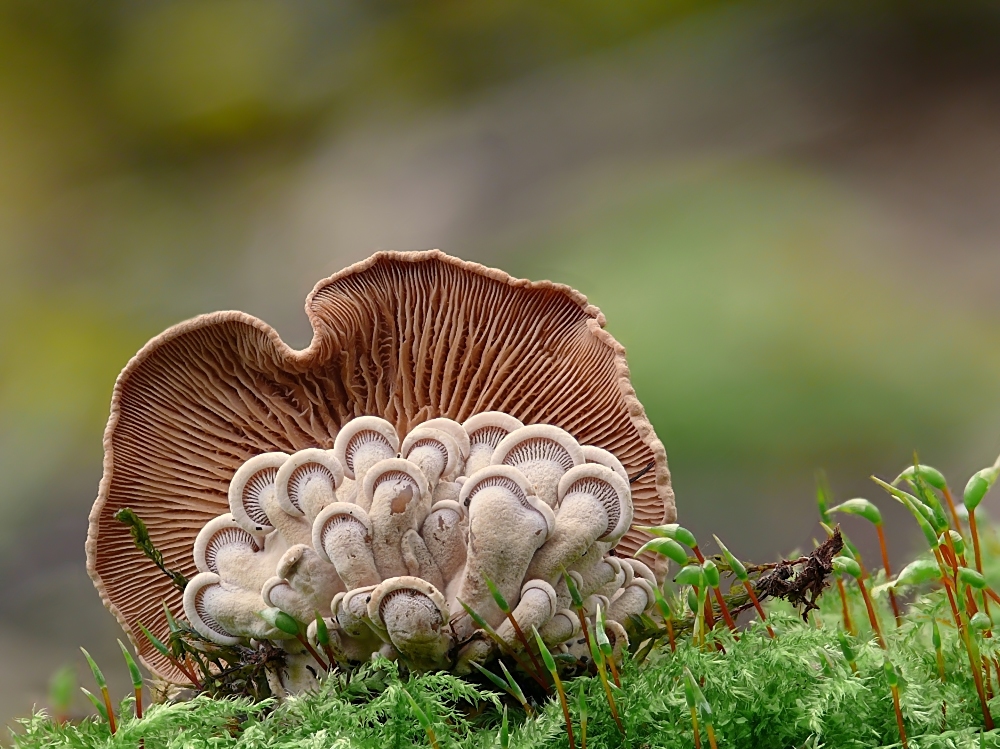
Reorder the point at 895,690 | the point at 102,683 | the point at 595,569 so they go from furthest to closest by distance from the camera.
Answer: the point at 595,569
the point at 102,683
the point at 895,690

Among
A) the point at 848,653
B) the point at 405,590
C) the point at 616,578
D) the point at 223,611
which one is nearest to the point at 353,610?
the point at 405,590

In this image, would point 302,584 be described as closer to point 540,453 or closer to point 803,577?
point 540,453

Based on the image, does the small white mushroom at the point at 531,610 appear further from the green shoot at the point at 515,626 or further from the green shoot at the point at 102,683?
the green shoot at the point at 102,683

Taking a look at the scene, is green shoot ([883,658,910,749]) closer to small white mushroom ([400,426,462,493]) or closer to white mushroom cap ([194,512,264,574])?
small white mushroom ([400,426,462,493])

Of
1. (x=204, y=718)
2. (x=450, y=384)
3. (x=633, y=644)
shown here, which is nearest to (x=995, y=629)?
(x=633, y=644)

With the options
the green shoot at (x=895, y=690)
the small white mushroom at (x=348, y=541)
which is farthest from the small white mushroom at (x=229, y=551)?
the green shoot at (x=895, y=690)

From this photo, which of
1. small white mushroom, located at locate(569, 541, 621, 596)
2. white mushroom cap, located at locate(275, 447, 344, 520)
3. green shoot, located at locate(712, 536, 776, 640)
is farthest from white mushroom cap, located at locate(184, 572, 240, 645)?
green shoot, located at locate(712, 536, 776, 640)

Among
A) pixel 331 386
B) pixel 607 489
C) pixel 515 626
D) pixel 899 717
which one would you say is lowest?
pixel 899 717
